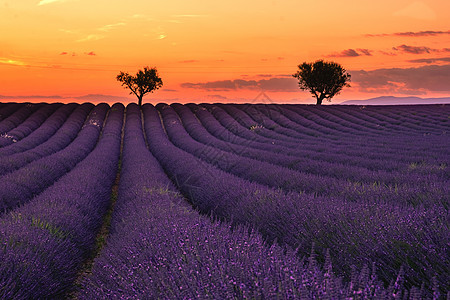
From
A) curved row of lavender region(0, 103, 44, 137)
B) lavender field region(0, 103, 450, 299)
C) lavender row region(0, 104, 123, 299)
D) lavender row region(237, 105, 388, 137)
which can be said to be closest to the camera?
lavender field region(0, 103, 450, 299)

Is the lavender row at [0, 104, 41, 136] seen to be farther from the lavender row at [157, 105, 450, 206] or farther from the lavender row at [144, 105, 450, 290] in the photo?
the lavender row at [144, 105, 450, 290]

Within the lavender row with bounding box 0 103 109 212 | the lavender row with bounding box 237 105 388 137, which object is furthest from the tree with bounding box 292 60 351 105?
the lavender row with bounding box 0 103 109 212

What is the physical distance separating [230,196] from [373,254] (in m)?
2.85

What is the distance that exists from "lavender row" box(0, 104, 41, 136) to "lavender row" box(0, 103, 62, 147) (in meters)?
0.49

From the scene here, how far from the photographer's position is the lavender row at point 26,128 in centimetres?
1545

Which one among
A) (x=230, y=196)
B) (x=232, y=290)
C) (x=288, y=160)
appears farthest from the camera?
(x=288, y=160)

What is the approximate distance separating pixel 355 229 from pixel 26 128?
67.1 feet

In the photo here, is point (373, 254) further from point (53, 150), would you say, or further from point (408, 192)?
point (53, 150)

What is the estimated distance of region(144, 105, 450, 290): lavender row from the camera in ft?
8.00

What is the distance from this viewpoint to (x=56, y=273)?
11.5 ft

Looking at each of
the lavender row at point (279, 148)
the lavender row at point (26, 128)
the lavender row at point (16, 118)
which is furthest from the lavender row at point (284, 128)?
the lavender row at point (16, 118)

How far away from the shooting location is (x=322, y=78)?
3869 cm

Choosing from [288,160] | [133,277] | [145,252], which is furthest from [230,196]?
[288,160]

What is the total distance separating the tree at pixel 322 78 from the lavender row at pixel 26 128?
24379 mm
